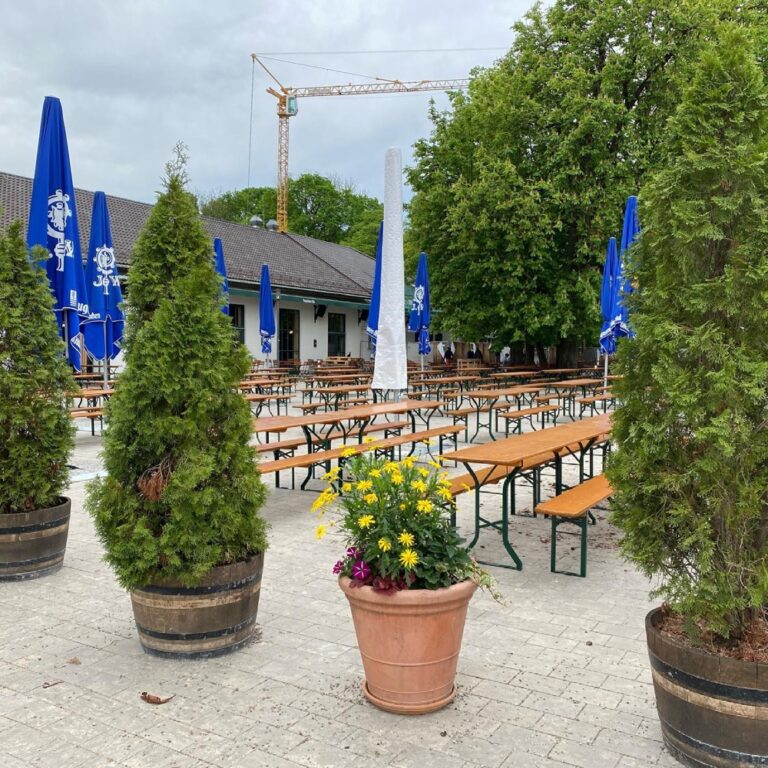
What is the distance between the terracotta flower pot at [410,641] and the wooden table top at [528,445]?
2.03 meters

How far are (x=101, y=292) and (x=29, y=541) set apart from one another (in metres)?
6.27

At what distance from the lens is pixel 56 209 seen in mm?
7305

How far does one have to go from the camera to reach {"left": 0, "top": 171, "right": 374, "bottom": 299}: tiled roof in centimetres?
2208

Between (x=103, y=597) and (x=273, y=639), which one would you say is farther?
(x=103, y=597)

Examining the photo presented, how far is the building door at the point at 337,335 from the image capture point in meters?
29.6

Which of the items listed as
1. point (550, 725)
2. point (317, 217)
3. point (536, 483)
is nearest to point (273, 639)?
point (550, 725)

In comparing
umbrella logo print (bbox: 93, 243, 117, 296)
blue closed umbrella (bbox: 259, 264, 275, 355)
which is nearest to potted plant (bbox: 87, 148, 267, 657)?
umbrella logo print (bbox: 93, 243, 117, 296)

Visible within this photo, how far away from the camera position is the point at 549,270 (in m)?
22.1

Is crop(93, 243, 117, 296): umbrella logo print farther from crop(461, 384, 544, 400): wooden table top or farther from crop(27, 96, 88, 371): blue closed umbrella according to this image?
crop(461, 384, 544, 400): wooden table top

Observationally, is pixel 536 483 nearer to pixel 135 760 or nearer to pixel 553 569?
pixel 553 569

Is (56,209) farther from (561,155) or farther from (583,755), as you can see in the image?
(561,155)

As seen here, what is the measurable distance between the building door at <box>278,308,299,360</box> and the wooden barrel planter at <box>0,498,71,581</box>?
73.4 feet

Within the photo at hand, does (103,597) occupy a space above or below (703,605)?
below

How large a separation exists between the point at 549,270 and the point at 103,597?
19.6 metres
